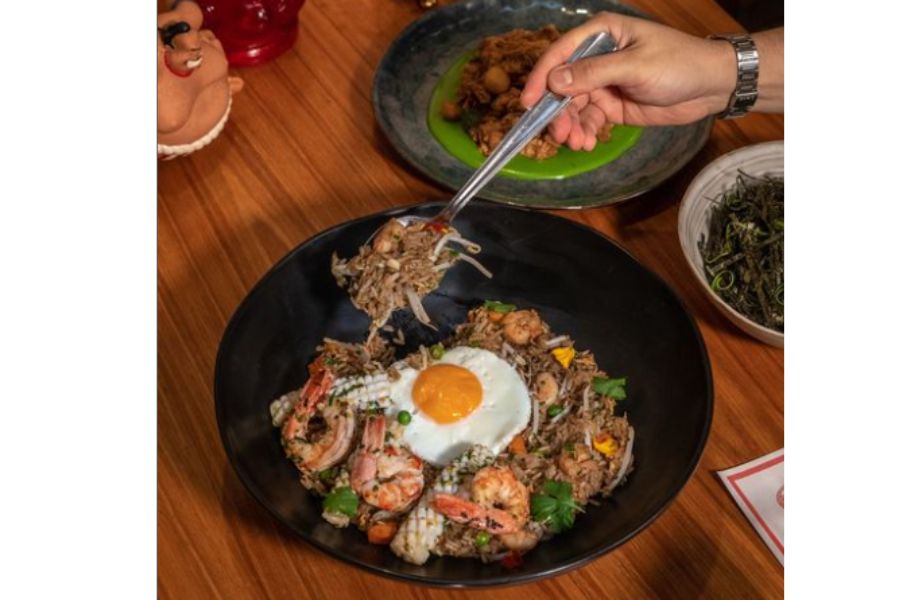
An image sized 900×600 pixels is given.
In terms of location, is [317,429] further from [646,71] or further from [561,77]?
[646,71]

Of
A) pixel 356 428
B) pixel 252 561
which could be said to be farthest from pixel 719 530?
pixel 252 561

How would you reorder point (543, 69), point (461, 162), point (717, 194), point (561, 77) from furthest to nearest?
1. point (461, 162)
2. point (717, 194)
3. point (543, 69)
4. point (561, 77)

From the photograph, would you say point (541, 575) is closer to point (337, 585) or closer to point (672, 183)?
point (337, 585)

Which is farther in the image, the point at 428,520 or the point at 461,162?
the point at 461,162

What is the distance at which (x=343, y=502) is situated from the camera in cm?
197

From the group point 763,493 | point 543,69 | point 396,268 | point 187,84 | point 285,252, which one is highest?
point 543,69

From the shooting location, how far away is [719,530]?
7.13ft

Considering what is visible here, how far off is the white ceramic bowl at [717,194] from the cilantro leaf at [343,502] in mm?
1092

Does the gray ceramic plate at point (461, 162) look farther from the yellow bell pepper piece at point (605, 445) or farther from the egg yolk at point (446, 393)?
the yellow bell pepper piece at point (605, 445)

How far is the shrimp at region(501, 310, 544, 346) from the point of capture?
2.37m

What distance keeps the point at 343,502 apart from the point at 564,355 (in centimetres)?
72

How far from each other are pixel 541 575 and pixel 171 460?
1.02m

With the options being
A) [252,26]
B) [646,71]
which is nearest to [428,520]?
[646,71]

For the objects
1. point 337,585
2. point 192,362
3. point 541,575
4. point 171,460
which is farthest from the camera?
point 192,362
